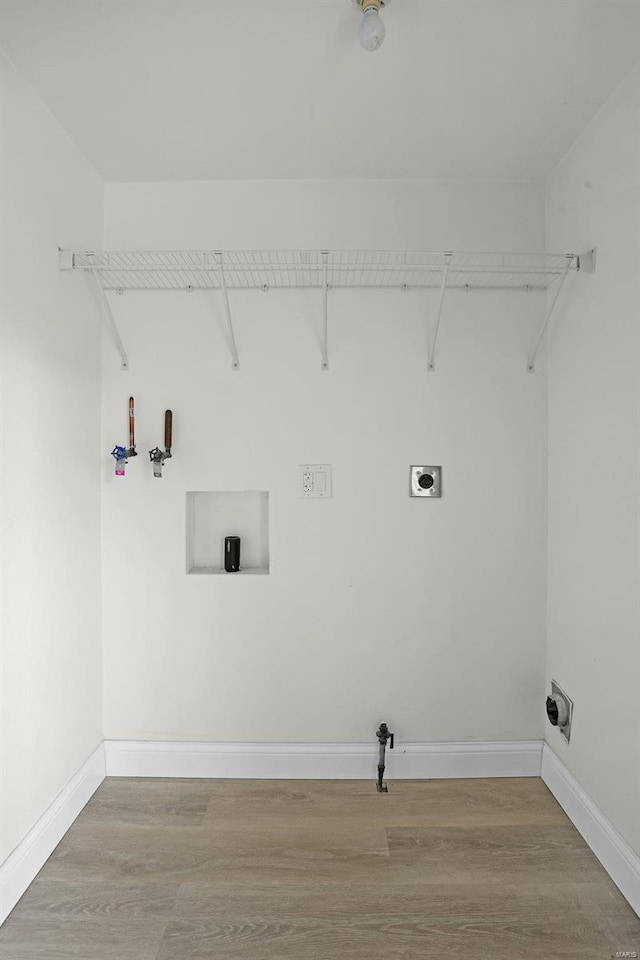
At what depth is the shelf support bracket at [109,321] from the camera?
7.72 feet

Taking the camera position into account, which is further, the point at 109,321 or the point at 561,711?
the point at 109,321

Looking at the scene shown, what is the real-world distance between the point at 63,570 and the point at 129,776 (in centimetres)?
94

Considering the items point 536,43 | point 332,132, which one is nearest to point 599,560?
point 536,43

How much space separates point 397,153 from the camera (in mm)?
2230

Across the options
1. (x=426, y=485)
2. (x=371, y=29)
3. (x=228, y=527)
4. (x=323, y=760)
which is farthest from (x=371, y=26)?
(x=323, y=760)

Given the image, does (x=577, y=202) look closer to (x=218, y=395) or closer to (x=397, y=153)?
(x=397, y=153)

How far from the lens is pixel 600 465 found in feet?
6.52

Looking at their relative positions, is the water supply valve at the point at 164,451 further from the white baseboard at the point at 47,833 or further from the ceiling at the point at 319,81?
the white baseboard at the point at 47,833

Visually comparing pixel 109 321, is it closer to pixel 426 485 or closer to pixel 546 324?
pixel 426 485

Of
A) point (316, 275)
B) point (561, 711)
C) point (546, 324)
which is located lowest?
point (561, 711)

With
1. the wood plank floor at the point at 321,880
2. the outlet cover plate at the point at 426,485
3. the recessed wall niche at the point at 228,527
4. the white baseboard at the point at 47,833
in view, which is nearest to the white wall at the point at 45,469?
the white baseboard at the point at 47,833

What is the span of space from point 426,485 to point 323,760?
3.82 ft

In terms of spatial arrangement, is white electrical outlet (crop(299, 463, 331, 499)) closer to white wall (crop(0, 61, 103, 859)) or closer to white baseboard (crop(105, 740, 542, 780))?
white wall (crop(0, 61, 103, 859))

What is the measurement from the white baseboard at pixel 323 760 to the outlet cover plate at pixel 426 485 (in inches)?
39.3
